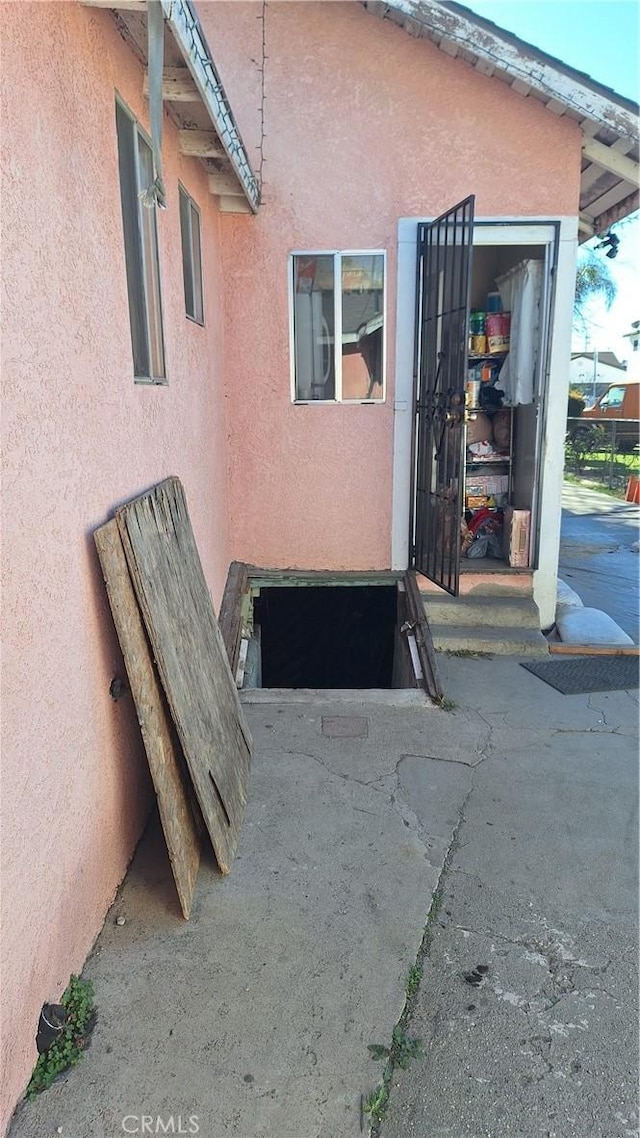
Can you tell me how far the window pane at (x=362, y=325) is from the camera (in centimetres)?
559

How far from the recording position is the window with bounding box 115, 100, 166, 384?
118 inches

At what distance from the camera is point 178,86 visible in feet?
10.3

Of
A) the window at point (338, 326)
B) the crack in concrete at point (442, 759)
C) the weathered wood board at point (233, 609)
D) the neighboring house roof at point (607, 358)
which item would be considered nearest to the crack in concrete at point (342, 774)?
the crack in concrete at point (442, 759)

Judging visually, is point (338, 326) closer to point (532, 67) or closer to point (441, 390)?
point (441, 390)

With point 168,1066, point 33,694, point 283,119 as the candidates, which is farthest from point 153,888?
point 283,119

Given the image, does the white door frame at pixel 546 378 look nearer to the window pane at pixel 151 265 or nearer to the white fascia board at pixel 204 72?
the white fascia board at pixel 204 72

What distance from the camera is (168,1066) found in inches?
81.3

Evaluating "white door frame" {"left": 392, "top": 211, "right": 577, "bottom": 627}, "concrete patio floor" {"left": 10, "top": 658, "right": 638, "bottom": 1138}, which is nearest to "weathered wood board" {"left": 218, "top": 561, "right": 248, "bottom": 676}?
"concrete patio floor" {"left": 10, "top": 658, "right": 638, "bottom": 1138}

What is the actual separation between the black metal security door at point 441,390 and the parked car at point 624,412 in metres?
15.1

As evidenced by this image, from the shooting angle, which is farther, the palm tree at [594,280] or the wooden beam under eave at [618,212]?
the palm tree at [594,280]

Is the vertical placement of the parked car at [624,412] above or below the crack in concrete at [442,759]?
above

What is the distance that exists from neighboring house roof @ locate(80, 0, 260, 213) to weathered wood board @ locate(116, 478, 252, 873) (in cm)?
175

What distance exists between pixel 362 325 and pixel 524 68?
79.7 inches

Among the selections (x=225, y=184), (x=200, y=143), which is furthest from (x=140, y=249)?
(x=225, y=184)
